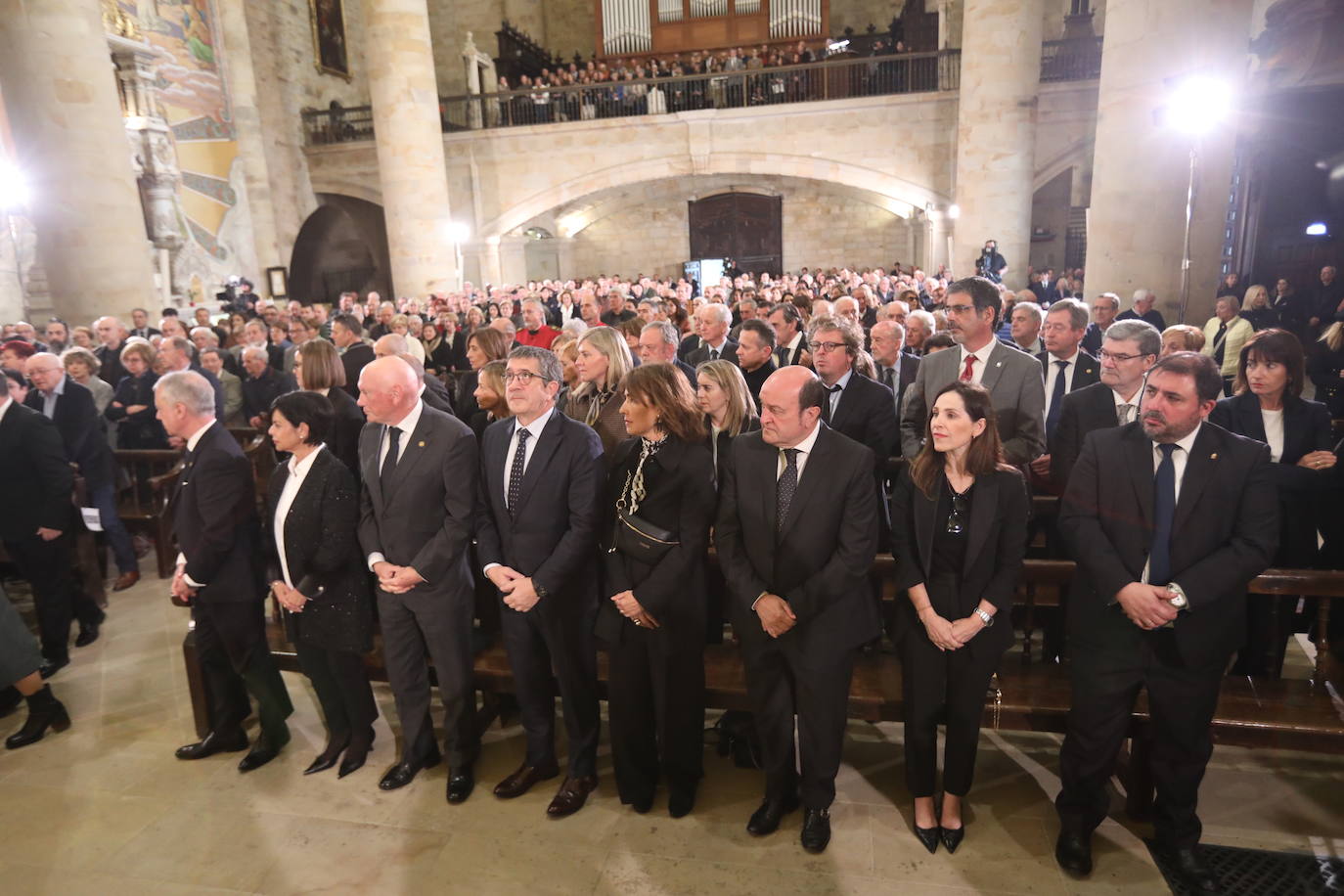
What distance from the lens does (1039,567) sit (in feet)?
9.39

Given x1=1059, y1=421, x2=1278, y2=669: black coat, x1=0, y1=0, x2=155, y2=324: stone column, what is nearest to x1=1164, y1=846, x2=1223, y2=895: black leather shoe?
x1=1059, y1=421, x2=1278, y2=669: black coat

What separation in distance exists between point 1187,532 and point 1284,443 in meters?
1.27

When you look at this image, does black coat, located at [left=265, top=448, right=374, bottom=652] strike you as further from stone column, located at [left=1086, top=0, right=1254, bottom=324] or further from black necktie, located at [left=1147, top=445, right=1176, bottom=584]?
stone column, located at [left=1086, top=0, right=1254, bottom=324]

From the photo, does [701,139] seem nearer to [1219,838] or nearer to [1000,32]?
[1000,32]

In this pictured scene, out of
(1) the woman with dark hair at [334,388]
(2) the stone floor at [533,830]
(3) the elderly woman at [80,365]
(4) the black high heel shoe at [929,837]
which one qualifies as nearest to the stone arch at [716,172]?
(3) the elderly woman at [80,365]

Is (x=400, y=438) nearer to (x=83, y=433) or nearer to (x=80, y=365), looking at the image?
(x=83, y=433)

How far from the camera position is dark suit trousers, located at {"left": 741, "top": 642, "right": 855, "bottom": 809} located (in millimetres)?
2586

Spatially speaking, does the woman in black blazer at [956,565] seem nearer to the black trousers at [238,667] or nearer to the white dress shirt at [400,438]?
the white dress shirt at [400,438]

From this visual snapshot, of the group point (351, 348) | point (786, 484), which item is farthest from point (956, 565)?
point (351, 348)

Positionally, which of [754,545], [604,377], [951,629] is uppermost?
[604,377]

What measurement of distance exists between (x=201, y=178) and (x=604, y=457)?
14497mm

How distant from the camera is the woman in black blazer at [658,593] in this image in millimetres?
2596

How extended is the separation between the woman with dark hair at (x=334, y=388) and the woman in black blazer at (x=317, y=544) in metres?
0.83

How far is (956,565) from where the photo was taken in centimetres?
246
